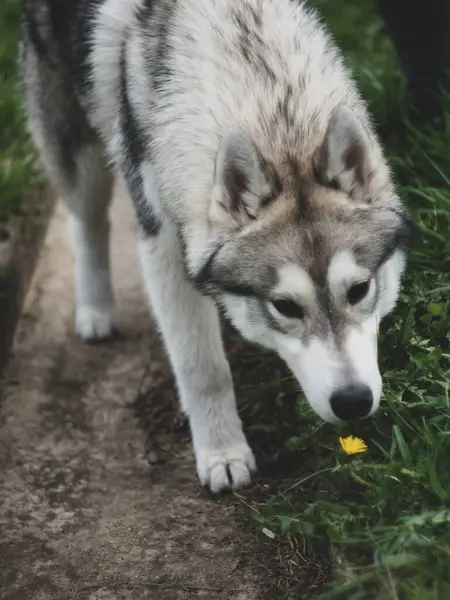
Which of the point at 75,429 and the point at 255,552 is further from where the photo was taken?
the point at 75,429

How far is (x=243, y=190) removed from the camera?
10.1ft

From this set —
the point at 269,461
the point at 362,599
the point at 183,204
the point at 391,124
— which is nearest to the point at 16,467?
the point at 269,461

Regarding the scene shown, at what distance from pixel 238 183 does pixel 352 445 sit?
3.31 ft

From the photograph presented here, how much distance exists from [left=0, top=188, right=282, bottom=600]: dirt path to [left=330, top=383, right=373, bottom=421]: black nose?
0.77 m

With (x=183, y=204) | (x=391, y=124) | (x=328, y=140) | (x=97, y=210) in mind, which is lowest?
(x=97, y=210)

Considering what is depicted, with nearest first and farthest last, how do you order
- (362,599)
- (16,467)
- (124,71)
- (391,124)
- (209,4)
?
(362,599) → (209,4) → (124,71) → (16,467) → (391,124)

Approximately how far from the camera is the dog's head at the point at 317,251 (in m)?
2.98

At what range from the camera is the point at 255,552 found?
11.4 ft

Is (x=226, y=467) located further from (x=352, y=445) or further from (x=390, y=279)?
(x=390, y=279)

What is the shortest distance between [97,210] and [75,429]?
3.74 ft

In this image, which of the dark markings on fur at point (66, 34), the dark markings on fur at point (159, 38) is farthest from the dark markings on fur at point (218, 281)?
the dark markings on fur at point (66, 34)

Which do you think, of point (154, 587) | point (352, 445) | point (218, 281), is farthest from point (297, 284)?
point (154, 587)

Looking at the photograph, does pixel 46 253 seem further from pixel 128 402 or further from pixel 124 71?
pixel 124 71

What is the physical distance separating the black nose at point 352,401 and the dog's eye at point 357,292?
0.30 metres
